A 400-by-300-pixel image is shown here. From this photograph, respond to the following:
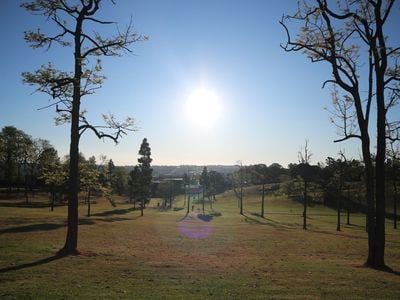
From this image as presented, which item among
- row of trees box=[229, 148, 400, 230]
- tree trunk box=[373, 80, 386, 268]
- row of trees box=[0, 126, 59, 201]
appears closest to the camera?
tree trunk box=[373, 80, 386, 268]

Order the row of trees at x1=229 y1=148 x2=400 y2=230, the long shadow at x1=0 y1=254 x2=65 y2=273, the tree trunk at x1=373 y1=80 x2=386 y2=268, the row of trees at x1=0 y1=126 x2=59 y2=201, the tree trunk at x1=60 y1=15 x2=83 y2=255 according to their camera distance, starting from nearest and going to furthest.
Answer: the long shadow at x1=0 y1=254 x2=65 y2=273 → the tree trunk at x1=373 y1=80 x2=386 y2=268 → the tree trunk at x1=60 y1=15 x2=83 y2=255 → the row of trees at x1=229 y1=148 x2=400 y2=230 → the row of trees at x1=0 y1=126 x2=59 y2=201

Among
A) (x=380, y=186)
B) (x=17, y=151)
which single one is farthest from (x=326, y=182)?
(x=380, y=186)

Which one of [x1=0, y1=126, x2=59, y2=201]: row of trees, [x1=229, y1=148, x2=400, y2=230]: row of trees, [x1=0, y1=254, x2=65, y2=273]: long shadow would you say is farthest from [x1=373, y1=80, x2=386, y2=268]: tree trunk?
[x1=0, y1=126, x2=59, y2=201]: row of trees

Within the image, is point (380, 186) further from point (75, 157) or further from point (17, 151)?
point (17, 151)

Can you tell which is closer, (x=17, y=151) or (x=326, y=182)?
(x=17, y=151)

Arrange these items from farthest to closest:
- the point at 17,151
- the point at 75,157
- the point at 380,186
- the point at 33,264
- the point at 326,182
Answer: the point at 326,182 < the point at 17,151 < the point at 75,157 < the point at 380,186 < the point at 33,264

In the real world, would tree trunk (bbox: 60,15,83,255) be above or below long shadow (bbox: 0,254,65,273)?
above

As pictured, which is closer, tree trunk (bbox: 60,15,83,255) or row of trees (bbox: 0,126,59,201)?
tree trunk (bbox: 60,15,83,255)

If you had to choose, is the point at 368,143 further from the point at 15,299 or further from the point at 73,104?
the point at 15,299

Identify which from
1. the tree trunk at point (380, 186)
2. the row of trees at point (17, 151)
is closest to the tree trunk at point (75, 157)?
the tree trunk at point (380, 186)

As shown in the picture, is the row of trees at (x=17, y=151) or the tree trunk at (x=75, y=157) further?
the row of trees at (x=17, y=151)

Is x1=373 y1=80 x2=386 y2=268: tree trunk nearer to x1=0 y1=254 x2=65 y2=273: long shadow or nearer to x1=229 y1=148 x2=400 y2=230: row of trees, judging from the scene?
x1=229 y1=148 x2=400 y2=230: row of trees

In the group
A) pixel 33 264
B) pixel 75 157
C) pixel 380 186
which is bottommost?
pixel 33 264

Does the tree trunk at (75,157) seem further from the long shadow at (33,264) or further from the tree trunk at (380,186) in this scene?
the tree trunk at (380,186)
